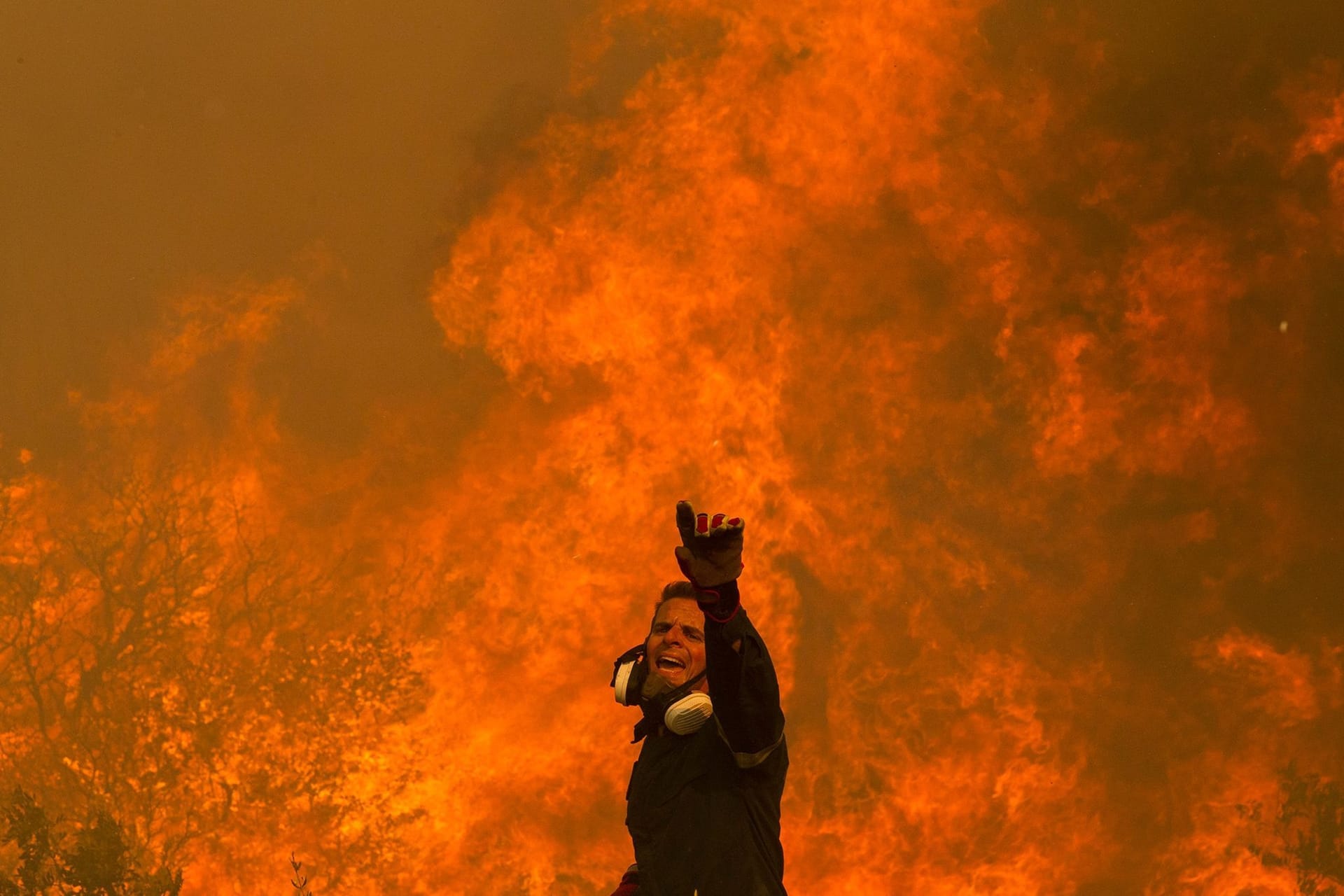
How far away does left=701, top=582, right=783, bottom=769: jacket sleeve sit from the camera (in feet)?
11.2

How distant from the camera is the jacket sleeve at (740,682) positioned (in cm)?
340

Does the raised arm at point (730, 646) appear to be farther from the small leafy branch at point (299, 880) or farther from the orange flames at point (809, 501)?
the small leafy branch at point (299, 880)

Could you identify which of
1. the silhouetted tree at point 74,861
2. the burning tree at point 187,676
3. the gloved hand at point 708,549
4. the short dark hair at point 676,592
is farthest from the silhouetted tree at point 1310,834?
the silhouetted tree at point 74,861

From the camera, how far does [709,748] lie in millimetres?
3838

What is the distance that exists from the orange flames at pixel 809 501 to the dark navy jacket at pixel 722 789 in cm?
502

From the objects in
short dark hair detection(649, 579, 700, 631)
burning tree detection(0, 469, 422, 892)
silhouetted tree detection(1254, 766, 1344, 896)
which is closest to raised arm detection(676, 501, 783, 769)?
short dark hair detection(649, 579, 700, 631)

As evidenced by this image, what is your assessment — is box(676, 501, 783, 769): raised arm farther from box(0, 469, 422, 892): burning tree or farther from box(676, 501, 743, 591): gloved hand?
box(0, 469, 422, 892): burning tree

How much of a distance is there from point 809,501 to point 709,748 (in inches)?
209

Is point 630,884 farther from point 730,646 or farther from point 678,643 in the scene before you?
point 730,646

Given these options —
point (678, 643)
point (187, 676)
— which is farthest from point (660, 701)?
point (187, 676)

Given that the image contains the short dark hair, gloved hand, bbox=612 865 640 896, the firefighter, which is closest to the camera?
the firefighter

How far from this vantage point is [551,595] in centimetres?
893

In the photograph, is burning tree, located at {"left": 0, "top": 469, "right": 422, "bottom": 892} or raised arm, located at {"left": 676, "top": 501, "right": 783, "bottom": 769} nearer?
raised arm, located at {"left": 676, "top": 501, "right": 783, "bottom": 769}

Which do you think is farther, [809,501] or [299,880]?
[809,501]
